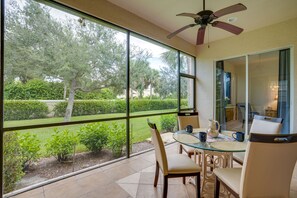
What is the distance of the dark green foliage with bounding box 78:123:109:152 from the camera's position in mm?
2889

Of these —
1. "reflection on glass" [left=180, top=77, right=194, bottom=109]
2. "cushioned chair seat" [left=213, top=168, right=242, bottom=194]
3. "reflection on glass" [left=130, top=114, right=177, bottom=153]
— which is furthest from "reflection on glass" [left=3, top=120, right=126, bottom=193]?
"reflection on glass" [left=180, top=77, right=194, bottom=109]

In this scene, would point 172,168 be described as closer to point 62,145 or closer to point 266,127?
point 266,127

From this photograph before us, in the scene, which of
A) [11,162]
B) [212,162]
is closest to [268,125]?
[212,162]

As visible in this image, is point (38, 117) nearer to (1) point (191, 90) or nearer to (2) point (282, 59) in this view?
(1) point (191, 90)

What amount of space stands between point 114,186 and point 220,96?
13.0ft

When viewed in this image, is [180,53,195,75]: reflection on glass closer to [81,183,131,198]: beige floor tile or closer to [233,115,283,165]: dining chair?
[233,115,283,165]: dining chair

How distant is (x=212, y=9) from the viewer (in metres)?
3.12

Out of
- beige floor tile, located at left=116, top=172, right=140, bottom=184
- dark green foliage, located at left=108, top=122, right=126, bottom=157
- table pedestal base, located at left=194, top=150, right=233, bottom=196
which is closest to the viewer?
table pedestal base, located at left=194, top=150, right=233, bottom=196

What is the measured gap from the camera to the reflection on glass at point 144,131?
3609mm

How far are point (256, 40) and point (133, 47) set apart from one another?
10.2 ft

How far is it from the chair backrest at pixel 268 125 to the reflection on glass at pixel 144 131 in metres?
2.16

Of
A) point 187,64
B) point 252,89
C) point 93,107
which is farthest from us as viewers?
point 187,64

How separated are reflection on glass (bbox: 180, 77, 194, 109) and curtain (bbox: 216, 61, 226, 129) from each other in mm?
776

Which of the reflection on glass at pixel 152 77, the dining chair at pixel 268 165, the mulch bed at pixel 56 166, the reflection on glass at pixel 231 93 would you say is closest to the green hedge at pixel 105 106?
the reflection on glass at pixel 152 77
